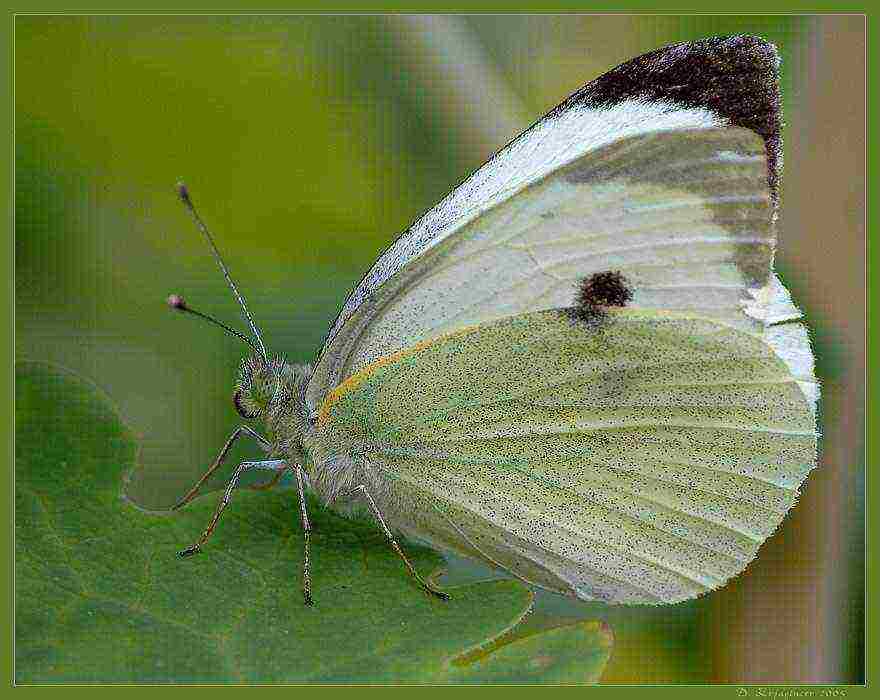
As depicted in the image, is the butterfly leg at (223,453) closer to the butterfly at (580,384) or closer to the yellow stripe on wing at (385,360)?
the butterfly at (580,384)

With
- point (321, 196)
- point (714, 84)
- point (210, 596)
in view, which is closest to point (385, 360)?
point (210, 596)

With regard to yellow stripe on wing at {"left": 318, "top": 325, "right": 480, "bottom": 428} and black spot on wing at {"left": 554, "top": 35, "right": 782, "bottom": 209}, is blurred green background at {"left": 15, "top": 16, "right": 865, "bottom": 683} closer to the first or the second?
black spot on wing at {"left": 554, "top": 35, "right": 782, "bottom": 209}

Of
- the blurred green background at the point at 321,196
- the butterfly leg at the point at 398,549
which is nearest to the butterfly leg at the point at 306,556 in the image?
the butterfly leg at the point at 398,549

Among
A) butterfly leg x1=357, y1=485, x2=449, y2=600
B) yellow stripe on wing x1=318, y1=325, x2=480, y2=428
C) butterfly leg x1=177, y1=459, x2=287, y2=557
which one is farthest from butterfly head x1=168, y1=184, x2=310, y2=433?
butterfly leg x1=357, y1=485, x2=449, y2=600

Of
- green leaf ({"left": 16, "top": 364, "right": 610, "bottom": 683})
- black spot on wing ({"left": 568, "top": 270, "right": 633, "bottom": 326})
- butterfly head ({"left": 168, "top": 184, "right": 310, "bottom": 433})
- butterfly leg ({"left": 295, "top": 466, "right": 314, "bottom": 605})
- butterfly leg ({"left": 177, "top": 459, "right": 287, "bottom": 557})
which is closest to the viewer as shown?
green leaf ({"left": 16, "top": 364, "right": 610, "bottom": 683})

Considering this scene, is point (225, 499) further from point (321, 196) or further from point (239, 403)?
point (321, 196)

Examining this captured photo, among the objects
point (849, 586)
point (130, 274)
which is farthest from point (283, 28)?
point (849, 586)

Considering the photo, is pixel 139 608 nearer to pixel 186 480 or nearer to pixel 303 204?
pixel 186 480
